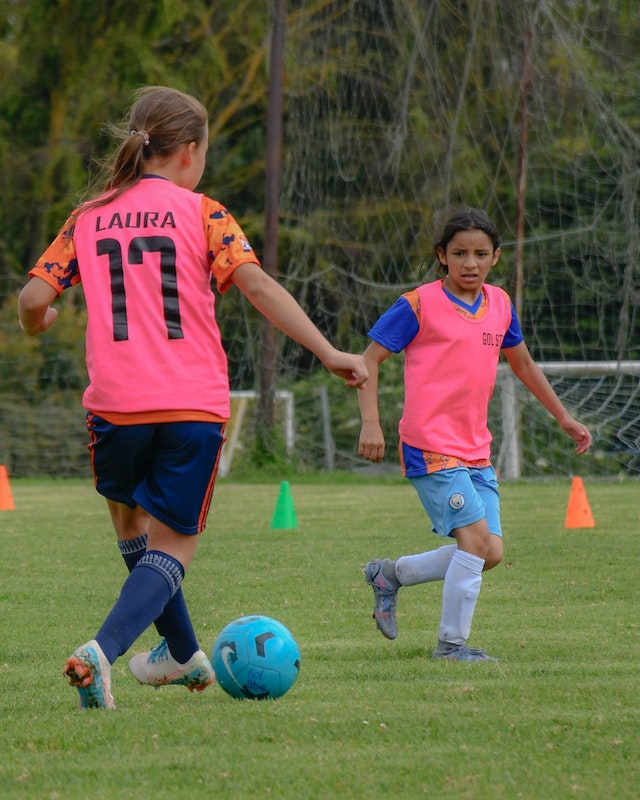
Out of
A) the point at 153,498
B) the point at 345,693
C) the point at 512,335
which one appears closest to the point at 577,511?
the point at 512,335

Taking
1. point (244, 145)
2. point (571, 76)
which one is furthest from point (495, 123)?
point (244, 145)

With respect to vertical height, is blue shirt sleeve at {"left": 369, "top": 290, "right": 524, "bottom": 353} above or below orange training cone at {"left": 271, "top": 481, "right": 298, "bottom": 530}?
above

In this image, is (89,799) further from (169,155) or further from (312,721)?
(169,155)

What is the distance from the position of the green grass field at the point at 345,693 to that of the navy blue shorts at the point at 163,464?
59 cm

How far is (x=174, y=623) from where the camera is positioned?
4.22 m

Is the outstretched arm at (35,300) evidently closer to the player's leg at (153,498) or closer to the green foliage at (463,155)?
the player's leg at (153,498)

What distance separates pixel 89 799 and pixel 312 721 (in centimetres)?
89

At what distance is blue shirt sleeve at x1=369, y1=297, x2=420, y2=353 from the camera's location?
5.48 m

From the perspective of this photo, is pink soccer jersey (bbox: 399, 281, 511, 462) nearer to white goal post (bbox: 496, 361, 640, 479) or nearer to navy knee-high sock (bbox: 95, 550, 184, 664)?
navy knee-high sock (bbox: 95, 550, 184, 664)

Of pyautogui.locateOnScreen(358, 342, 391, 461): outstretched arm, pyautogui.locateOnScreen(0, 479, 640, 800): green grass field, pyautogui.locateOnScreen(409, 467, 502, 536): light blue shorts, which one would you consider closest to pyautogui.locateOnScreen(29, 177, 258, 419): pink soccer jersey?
pyautogui.locateOnScreen(0, 479, 640, 800): green grass field

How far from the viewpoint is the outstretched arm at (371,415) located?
5156 millimetres

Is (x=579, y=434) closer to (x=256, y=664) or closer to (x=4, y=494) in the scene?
(x=256, y=664)

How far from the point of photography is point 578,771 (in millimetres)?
3158

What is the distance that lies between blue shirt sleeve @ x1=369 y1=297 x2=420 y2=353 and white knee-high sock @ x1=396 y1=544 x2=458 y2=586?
33.2 inches
